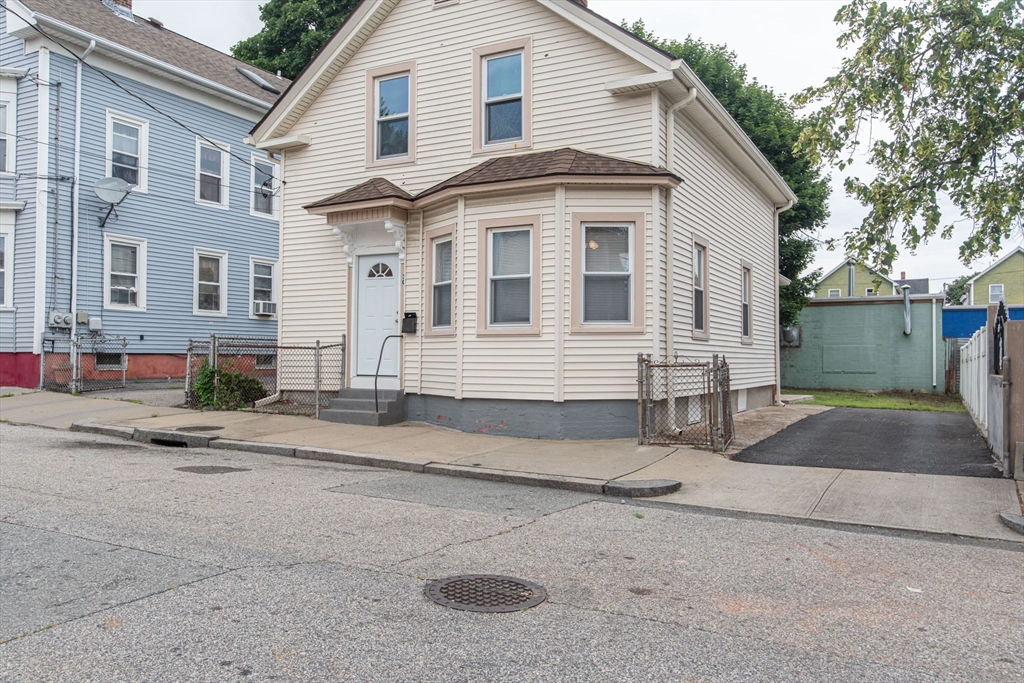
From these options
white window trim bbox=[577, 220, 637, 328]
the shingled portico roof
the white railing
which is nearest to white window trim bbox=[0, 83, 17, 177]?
the shingled portico roof

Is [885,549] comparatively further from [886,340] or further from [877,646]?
[886,340]

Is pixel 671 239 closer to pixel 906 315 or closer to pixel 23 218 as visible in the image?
pixel 23 218

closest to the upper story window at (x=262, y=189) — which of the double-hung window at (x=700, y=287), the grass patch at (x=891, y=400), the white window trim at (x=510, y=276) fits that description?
the white window trim at (x=510, y=276)

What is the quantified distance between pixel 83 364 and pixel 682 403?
14307 mm

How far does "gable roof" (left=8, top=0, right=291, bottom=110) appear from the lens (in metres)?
18.3

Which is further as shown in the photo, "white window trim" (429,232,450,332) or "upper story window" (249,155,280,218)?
"upper story window" (249,155,280,218)

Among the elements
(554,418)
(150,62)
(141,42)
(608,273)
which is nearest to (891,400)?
(608,273)

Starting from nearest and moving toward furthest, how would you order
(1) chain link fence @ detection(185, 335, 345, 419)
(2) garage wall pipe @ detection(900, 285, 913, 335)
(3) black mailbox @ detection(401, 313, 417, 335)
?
(3) black mailbox @ detection(401, 313, 417, 335) < (1) chain link fence @ detection(185, 335, 345, 419) < (2) garage wall pipe @ detection(900, 285, 913, 335)

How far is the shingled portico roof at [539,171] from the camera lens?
455 inches

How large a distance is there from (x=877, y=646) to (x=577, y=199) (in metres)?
8.62

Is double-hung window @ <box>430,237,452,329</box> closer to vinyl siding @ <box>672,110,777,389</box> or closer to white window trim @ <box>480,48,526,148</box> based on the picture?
white window trim @ <box>480,48,526,148</box>

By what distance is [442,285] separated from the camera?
1309 cm

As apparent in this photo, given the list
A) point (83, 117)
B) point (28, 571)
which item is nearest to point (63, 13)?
point (83, 117)

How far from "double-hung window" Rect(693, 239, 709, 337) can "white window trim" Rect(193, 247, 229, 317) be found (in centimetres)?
1457
